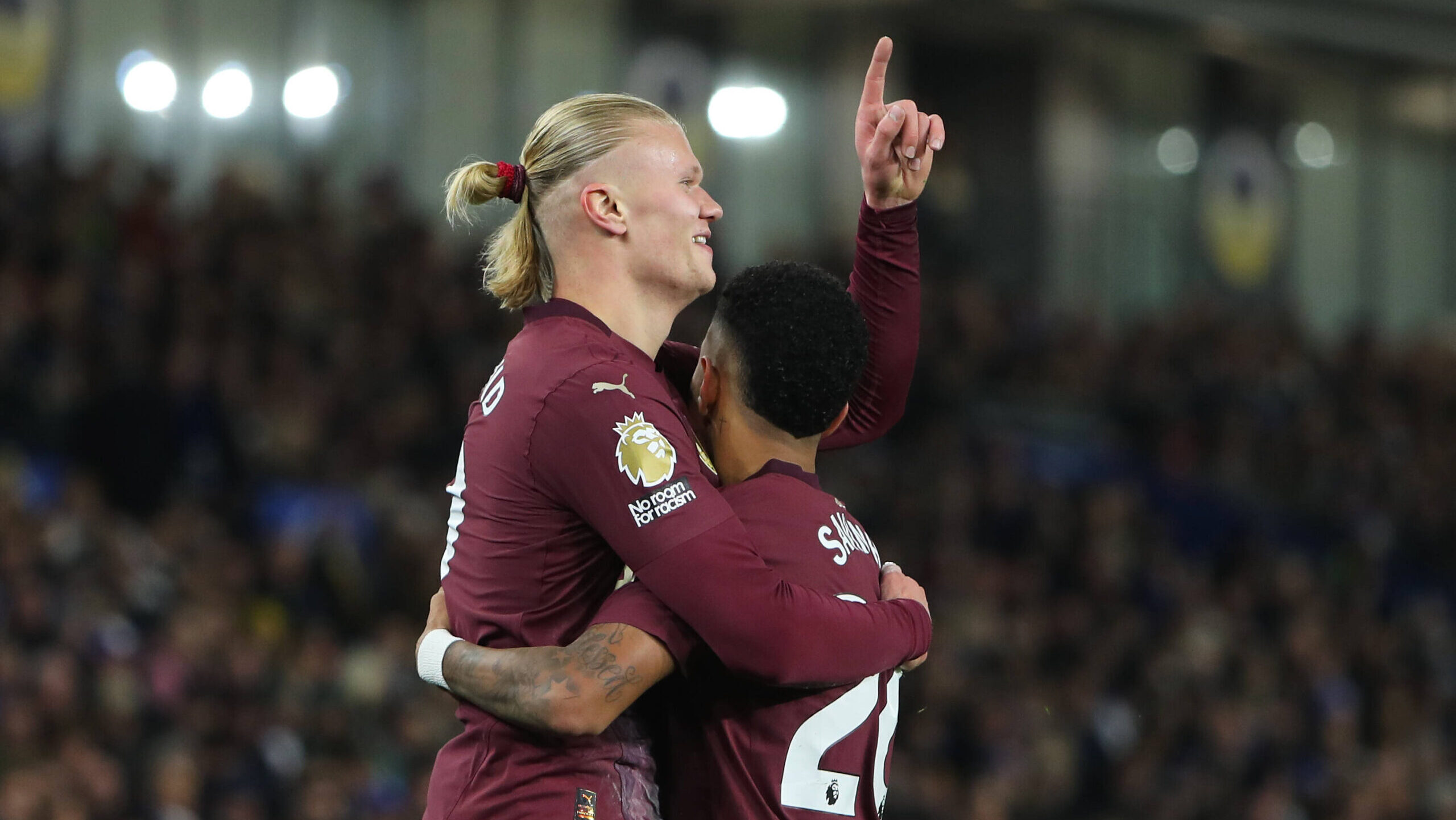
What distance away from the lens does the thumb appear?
3.17 m

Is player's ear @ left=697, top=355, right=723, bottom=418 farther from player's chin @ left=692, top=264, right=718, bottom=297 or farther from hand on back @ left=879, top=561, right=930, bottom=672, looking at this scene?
hand on back @ left=879, top=561, right=930, bottom=672

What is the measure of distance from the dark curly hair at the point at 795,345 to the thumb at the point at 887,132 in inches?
17.8

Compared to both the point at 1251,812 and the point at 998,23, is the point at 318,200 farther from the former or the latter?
the point at 998,23

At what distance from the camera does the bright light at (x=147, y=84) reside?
13.2 meters

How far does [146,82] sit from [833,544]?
39.8 feet

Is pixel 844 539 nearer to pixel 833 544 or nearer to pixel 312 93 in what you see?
pixel 833 544

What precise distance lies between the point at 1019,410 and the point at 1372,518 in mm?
3261

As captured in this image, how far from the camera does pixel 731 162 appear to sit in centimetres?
1708

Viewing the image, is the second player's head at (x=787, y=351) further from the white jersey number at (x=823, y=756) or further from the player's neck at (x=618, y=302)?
the white jersey number at (x=823, y=756)

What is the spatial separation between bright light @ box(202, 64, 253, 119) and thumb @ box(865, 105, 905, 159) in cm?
1163

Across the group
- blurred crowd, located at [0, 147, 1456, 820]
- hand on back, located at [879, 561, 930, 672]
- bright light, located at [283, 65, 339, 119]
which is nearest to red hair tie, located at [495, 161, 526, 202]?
hand on back, located at [879, 561, 930, 672]

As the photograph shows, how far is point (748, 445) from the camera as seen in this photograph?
2.86m

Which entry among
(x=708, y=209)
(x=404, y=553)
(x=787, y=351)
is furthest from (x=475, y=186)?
(x=404, y=553)

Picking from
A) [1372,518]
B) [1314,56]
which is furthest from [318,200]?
[1314,56]
